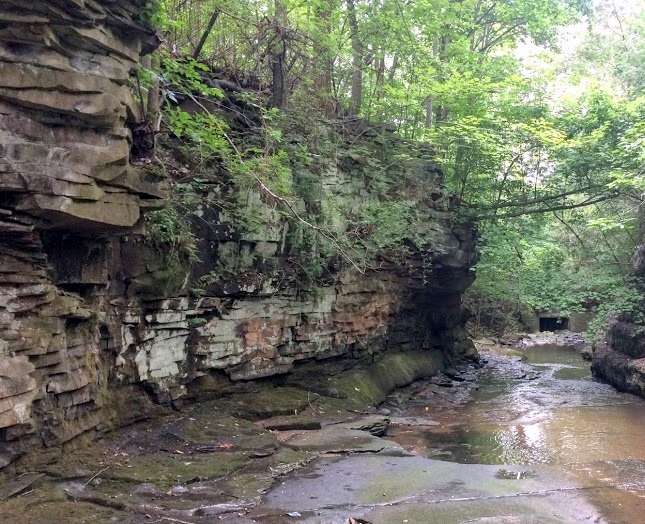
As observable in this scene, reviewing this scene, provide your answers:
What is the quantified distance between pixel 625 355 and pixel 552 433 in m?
6.76

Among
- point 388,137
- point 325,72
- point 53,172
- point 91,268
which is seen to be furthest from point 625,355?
point 53,172

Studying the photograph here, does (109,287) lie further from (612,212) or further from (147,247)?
(612,212)

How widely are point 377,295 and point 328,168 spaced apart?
130 inches

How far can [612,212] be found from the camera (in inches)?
624

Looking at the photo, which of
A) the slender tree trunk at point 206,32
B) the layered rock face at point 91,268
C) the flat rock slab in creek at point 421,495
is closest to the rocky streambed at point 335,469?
the flat rock slab in creek at point 421,495

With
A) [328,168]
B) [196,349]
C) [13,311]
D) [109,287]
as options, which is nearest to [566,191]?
[328,168]

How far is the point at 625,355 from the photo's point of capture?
50.1 feet

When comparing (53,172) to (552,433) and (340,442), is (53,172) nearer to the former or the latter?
(340,442)

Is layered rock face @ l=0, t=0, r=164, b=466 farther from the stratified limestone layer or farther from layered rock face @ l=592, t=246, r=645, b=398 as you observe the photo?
layered rock face @ l=592, t=246, r=645, b=398

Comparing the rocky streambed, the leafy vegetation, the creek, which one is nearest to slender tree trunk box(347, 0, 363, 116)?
the leafy vegetation

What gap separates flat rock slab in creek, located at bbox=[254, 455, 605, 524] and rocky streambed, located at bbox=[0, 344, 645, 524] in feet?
0.07

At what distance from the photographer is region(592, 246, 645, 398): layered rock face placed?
1402 centimetres

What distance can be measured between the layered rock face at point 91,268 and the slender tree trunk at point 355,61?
18.4ft

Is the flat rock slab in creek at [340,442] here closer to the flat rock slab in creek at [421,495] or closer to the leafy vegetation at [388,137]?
the flat rock slab in creek at [421,495]
